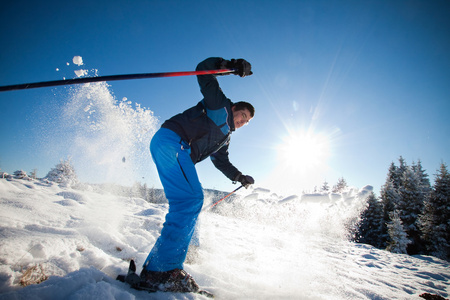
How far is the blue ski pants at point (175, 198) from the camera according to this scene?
1670 mm

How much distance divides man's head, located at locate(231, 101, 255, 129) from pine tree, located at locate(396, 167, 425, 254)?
918 inches

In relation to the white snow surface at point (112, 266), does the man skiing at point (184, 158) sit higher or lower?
higher

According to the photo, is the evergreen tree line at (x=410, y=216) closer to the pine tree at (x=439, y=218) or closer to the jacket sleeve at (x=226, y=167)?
the pine tree at (x=439, y=218)

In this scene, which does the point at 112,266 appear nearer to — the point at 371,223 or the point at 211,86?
the point at 211,86

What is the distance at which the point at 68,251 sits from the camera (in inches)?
69.4

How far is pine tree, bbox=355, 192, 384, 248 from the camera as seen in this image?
2067 centimetres

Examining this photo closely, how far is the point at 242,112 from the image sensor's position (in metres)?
2.58

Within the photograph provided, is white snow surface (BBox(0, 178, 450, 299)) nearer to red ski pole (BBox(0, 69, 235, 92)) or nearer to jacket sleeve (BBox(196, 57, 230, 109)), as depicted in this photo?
→ red ski pole (BBox(0, 69, 235, 92))

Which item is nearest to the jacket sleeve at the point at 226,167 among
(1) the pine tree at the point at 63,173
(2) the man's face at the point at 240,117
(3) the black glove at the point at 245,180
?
(3) the black glove at the point at 245,180

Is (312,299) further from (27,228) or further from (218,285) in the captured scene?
(27,228)

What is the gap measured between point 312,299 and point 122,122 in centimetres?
1022

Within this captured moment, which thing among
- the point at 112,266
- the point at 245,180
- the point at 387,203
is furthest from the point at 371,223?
the point at 112,266

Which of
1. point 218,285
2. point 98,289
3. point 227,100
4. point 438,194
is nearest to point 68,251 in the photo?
point 98,289

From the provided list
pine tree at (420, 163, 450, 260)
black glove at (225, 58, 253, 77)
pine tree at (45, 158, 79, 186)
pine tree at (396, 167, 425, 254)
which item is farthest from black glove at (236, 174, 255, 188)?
pine tree at (45, 158, 79, 186)
